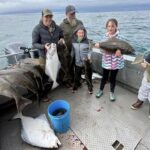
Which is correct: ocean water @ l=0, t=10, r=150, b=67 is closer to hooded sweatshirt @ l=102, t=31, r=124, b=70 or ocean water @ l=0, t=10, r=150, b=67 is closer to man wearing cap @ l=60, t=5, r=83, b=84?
man wearing cap @ l=60, t=5, r=83, b=84

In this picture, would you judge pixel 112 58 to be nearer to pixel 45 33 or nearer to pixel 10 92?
pixel 45 33

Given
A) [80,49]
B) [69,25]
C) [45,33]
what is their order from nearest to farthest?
[45,33] → [80,49] → [69,25]

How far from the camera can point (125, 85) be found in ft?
12.4

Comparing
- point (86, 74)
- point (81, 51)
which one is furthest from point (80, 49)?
point (86, 74)

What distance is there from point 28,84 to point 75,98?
111 cm

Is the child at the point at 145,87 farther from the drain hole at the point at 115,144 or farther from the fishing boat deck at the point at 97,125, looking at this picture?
the drain hole at the point at 115,144

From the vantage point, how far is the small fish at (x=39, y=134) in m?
2.36

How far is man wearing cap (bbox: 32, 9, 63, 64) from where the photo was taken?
10.1 feet

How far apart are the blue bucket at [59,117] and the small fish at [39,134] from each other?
136mm

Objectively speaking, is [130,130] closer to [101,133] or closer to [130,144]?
[130,144]

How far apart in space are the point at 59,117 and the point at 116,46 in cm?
143

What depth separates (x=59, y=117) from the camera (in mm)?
2500

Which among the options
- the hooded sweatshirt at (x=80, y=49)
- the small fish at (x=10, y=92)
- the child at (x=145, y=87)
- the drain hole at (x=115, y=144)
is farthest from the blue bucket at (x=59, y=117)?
the child at (x=145, y=87)

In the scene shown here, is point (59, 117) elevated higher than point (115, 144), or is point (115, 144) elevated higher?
point (59, 117)
